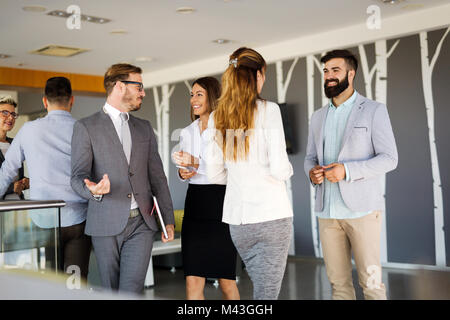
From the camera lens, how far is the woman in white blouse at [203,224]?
291 centimetres

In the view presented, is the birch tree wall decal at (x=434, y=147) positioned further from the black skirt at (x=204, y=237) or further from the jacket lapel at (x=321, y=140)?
the black skirt at (x=204, y=237)

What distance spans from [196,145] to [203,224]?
0.42m

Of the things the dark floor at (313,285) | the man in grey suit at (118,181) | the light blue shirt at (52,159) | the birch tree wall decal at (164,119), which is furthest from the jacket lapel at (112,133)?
the birch tree wall decal at (164,119)

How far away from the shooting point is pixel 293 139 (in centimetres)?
772

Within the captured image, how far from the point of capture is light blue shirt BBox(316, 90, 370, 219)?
2781mm

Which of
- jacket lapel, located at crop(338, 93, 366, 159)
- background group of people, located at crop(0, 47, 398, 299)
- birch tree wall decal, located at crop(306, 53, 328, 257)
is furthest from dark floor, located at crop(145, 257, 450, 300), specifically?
jacket lapel, located at crop(338, 93, 366, 159)

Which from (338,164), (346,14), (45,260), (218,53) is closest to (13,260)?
(45,260)

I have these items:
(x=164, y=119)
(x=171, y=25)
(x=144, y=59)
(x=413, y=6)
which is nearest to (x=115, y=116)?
(x=171, y=25)

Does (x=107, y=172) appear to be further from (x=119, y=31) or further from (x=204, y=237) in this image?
(x=119, y=31)

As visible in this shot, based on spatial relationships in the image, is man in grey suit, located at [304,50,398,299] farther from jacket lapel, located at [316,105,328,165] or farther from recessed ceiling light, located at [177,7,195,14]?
recessed ceiling light, located at [177,7,195,14]

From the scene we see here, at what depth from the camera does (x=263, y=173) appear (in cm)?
224

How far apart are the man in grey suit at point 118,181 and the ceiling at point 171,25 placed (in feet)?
11.0

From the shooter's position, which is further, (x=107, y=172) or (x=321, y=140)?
Result: (x=321, y=140)

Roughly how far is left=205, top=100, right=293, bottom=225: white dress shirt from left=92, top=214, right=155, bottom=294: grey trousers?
55cm
